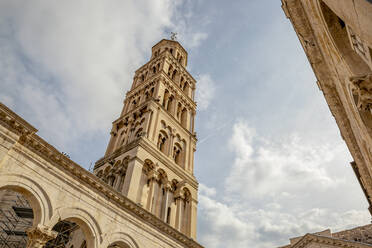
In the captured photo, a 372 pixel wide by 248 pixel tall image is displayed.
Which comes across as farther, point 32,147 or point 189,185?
point 189,185

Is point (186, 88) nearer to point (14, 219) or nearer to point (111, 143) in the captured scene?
point (111, 143)

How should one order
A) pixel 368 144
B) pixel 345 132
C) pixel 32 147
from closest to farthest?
1. pixel 368 144
2. pixel 345 132
3. pixel 32 147

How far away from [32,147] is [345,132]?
1146cm

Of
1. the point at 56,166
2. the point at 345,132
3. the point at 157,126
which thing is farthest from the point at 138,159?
the point at 345,132

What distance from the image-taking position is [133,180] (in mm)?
17656

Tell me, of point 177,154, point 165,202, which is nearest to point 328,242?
point 165,202

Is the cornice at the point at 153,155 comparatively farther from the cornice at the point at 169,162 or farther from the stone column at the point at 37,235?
the stone column at the point at 37,235

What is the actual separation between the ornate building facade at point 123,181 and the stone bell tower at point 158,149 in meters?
0.07

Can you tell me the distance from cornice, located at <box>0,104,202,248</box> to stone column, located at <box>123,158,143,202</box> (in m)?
3.19

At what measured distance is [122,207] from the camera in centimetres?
1320

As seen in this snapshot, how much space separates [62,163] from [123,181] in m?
8.18

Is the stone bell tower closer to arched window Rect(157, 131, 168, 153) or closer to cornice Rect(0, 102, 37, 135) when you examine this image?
arched window Rect(157, 131, 168, 153)

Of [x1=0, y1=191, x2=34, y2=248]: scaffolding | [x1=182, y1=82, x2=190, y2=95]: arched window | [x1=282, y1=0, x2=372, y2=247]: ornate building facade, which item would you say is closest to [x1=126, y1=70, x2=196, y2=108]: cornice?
[x1=182, y1=82, x2=190, y2=95]: arched window

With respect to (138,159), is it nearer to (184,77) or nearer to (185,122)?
(185,122)
